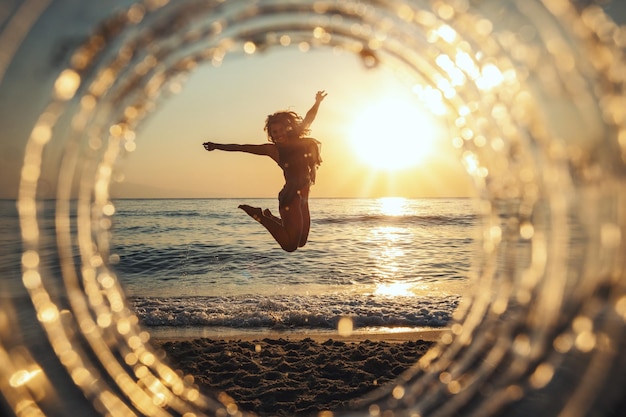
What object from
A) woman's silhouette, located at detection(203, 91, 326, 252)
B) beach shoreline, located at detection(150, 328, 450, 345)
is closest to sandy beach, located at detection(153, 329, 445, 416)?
beach shoreline, located at detection(150, 328, 450, 345)

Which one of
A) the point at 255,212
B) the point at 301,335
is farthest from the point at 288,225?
the point at 301,335

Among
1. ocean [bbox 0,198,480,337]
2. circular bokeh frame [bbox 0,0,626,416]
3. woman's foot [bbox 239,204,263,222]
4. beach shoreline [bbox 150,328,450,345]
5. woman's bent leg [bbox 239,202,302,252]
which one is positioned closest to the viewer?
circular bokeh frame [bbox 0,0,626,416]

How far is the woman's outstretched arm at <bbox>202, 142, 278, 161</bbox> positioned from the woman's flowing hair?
0.50 feet

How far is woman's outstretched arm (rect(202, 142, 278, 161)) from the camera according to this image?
5.13 meters

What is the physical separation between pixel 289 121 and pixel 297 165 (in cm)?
45

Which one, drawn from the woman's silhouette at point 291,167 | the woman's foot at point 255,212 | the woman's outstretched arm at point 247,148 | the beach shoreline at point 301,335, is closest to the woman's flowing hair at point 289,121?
the woman's silhouette at point 291,167

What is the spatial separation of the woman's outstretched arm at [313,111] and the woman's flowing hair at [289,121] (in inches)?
1.8

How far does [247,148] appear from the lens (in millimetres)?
5336

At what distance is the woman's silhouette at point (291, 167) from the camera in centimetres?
541

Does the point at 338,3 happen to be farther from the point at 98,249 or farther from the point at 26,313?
the point at 26,313

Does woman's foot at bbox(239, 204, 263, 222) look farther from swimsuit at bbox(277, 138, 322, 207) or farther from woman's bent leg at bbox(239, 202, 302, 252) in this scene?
swimsuit at bbox(277, 138, 322, 207)

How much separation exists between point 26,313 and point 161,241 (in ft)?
Result: 40.1

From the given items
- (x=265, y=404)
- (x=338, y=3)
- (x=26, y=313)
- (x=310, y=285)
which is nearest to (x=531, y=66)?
(x=338, y=3)

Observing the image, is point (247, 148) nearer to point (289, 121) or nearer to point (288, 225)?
point (289, 121)
